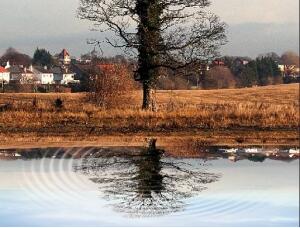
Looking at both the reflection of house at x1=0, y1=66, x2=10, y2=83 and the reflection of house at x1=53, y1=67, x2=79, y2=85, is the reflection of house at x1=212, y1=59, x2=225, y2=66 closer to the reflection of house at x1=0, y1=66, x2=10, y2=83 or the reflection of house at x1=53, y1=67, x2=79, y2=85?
the reflection of house at x1=53, y1=67, x2=79, y2=85

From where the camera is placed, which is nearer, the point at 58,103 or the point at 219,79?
the point at 58,103

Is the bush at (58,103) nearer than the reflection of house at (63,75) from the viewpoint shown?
Yes

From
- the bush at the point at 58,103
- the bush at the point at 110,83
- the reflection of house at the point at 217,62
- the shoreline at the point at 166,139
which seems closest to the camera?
the shoreline at the point at 166,139

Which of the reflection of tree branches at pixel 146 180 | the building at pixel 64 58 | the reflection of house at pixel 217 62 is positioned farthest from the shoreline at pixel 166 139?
the building at pixel 64 58

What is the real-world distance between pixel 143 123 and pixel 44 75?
9.54 meters

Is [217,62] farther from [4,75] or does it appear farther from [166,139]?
[4,75]

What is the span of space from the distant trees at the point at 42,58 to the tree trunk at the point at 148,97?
13.1 feet

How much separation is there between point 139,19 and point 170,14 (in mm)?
1051

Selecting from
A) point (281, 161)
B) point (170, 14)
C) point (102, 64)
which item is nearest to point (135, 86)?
point (102, 64)

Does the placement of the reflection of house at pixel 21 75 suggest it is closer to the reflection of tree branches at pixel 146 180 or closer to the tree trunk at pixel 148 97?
the tree trunk at pixel 148 97

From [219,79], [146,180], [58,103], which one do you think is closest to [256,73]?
[219,79]

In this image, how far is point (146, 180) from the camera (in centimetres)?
950

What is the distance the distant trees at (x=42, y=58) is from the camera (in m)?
23.4

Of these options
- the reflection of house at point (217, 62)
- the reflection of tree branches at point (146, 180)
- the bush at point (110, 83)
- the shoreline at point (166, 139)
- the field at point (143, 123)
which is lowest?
the reflection of tree branches at point (146, 180)
